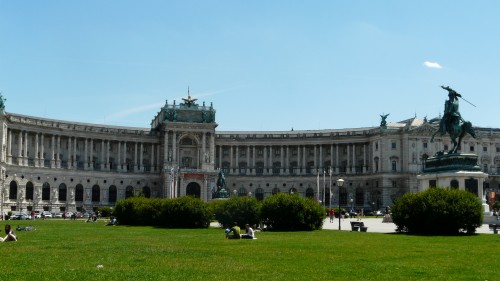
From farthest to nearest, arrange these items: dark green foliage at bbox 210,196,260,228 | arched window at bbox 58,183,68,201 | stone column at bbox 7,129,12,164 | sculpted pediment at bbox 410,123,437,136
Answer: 1. sculpted pediment at bbox 410,123,437,136
2. arched window at bbox 58,183,68,201
3. stone column at bbox 7,129,12,164
4. dark green foliage at bbox 210,196,260,228

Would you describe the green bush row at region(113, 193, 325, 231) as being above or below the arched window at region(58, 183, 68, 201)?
below

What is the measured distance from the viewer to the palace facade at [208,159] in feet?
454

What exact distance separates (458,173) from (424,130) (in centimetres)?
8165

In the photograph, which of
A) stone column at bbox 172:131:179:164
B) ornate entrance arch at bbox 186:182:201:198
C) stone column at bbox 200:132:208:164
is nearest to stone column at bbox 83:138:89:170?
stone column at bbox 172:131:179:164

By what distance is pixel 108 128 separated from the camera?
14988cm

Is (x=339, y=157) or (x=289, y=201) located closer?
(x=289, y=201)

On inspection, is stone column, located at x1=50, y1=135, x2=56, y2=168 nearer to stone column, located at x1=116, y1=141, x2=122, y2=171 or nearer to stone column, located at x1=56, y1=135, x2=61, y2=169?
stone column, located at x1=56, y1=135, x2=61, y2=169

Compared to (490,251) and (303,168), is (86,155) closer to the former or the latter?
(303,168)

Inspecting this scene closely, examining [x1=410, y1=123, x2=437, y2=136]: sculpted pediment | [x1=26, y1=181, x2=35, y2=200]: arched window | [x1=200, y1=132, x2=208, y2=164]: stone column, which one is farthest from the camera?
[x1=200, y1=132, x2=208, y2=164]: stone column

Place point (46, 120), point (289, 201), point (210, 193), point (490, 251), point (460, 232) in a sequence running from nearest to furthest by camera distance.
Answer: point (490, 251), point (460, 232), point (289, 201), point (46, 120), point (210, 193)

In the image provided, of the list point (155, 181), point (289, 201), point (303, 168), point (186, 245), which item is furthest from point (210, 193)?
point (186, 245)

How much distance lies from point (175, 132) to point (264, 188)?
25.9 metres

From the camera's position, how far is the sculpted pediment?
478 feet

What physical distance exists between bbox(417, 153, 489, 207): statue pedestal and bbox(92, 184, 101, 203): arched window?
9185cm
